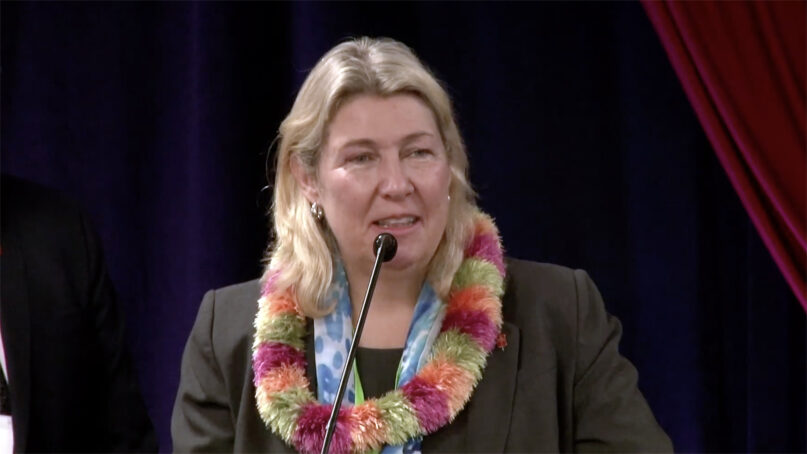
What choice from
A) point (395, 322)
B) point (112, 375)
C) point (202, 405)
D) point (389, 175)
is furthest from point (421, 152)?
point (112, 375)

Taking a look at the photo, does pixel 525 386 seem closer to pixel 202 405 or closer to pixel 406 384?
pixel 406 384

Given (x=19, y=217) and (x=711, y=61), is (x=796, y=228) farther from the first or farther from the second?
(x=19, y=217)

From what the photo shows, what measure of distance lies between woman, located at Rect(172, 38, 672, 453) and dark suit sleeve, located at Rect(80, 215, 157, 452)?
41 cm

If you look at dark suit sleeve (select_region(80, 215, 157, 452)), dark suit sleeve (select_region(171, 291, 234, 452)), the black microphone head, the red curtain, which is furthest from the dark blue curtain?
the black microphone head

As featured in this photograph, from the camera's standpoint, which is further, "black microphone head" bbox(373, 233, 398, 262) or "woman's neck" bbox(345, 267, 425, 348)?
"woman's neck" bbox(345, 267, 425, 348)

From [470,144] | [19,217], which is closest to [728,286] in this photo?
[470,144]

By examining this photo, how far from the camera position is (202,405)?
7.13 feet

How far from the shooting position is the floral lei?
1992 millimetres

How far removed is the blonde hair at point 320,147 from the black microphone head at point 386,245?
266 mm

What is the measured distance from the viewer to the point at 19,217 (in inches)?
102

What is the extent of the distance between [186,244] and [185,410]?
81cm

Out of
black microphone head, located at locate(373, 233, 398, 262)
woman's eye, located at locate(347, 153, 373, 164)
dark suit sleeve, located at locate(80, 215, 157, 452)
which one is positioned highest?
woman's eye, located at locate(347, 153, 373, 164)

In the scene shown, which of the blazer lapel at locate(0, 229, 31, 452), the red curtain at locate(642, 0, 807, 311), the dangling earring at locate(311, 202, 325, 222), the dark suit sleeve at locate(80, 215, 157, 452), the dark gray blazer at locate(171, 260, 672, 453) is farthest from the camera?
the dark suit sleeve at locate(80, 215, 157, 452)

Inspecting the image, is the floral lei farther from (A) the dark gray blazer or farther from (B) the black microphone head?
(B) the black microphone head
